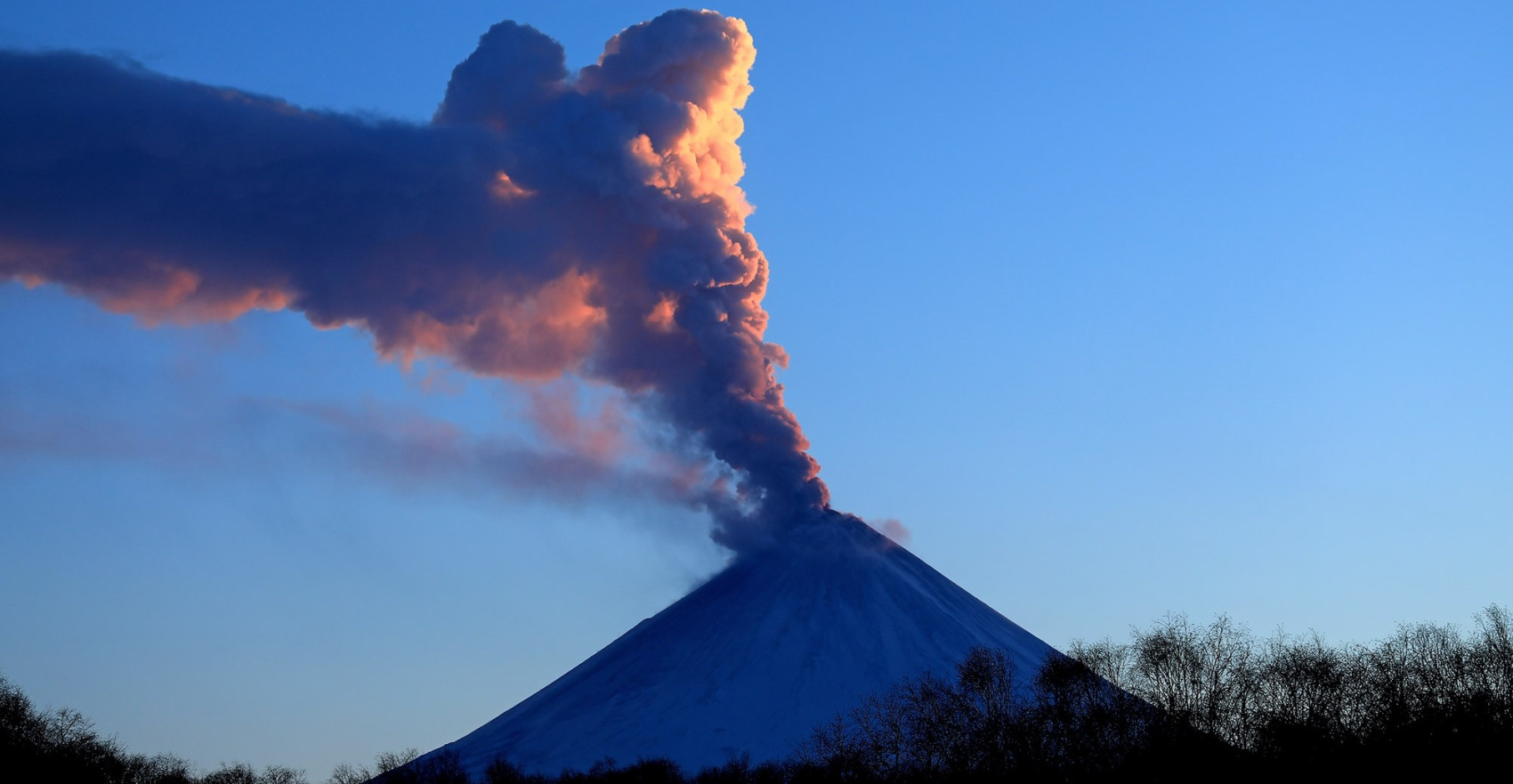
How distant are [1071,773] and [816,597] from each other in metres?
56.9

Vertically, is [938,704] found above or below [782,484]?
below

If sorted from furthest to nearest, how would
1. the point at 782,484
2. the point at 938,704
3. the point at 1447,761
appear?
1. the point at 782,484
2. the point at 938,704
3. the point at 1447,761

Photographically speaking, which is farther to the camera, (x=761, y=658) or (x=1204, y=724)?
(x=761, y=658)

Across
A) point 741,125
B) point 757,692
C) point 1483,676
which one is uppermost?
point 741,125

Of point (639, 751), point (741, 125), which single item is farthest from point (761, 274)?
point (639, 751)

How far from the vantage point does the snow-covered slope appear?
293 feet

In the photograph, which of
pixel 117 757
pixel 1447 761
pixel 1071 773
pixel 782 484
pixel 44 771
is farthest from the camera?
pixel 782 484

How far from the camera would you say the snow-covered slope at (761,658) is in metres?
89.4

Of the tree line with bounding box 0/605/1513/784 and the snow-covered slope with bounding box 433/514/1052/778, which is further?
the snow-covered slope with bounding box 433/514/1052/778

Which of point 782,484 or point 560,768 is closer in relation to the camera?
point 560,768

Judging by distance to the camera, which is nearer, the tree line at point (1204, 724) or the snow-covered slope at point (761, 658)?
the tree line at point (1204, 724)

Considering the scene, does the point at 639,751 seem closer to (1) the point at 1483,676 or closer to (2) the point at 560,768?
(2) the point at 560,768

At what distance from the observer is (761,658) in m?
101

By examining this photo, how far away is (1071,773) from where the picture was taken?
52.8 meters
